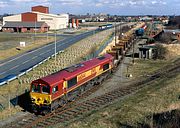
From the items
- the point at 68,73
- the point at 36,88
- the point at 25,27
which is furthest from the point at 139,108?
the point at 25,27

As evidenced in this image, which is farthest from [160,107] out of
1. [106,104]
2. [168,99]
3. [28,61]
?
[28,61]

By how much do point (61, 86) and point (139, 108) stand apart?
7457 millimetres

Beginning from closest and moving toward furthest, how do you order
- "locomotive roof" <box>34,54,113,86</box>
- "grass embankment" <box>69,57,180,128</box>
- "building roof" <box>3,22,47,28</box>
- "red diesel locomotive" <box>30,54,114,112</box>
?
1. "grass embankment" <box>69,57,180,128</box>
2. "red diesel locomotive" <box>30,54,114,112</box>
3. "locomotive roof" <box>34,54,113,86</box>
4. "building roof" <box>3,22,47,28</box>

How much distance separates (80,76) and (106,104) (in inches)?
164

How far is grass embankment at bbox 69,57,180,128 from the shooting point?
2489 centimetres

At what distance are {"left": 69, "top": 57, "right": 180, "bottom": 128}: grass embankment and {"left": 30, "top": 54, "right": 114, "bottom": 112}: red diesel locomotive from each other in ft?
11.0

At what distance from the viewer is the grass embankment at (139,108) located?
24.9m

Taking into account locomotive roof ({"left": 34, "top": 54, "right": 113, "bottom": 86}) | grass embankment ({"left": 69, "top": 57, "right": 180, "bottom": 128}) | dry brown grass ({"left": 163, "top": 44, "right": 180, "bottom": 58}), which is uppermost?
locomotive roof ({"left": 34, "top": 54, "right": 113, "bottom": 86})

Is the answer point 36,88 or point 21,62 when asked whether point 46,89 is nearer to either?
point 36,88

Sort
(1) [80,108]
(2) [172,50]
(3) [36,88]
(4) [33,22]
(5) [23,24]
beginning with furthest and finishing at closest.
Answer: (4) [33,22]
(5) [23,24]
(2) [172,50]
(1) [80,108]
(3) [36,88]

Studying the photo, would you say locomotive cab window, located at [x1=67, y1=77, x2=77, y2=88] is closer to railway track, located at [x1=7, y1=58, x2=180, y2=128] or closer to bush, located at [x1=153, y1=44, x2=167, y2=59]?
railway track, located at [x1=7, y1=58, x2=180, y2=128]

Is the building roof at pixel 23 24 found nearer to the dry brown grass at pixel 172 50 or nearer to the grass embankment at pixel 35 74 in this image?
the grass embankment at pixel 35 74

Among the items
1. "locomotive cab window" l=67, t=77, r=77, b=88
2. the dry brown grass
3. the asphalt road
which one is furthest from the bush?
"locomotive cab window" l=67, t=77, r=77, b=88

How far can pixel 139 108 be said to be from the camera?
29.0 m
